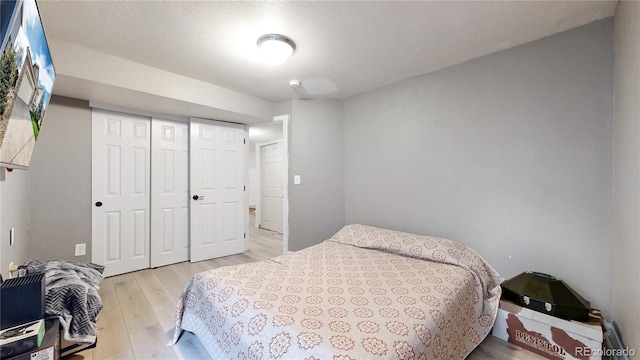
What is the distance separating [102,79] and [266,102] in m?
1.71

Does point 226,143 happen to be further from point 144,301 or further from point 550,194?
point 550,194

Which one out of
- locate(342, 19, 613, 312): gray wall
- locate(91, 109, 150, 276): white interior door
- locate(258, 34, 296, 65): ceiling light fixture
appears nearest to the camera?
locate(342, 19, 613, 312): gray wall

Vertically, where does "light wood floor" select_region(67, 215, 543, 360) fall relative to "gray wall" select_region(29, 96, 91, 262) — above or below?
below

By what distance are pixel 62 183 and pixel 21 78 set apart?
2.21 meters

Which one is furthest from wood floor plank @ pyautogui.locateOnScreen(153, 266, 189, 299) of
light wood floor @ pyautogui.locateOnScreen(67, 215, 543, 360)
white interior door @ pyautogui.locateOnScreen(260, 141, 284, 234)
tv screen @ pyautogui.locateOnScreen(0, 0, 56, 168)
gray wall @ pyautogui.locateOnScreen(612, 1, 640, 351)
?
gray wall @ pyautogui.locateOnScreen(612, 1, 640, 351)

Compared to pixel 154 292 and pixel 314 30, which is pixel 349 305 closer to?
pixel 314 30

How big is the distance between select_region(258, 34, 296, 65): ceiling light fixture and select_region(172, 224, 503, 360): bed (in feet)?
5.42

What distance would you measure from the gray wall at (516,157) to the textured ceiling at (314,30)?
8.7 inches

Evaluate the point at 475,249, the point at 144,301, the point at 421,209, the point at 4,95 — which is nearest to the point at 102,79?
the point at 4,95

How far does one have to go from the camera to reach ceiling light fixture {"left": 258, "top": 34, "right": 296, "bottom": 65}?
187cm

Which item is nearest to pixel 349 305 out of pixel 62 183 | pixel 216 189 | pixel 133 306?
pixel 133 306

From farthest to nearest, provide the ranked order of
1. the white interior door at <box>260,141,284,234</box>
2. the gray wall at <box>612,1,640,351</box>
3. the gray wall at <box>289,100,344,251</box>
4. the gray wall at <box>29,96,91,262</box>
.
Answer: the white interior door at <box>260,141,284,234</box> < the gray wall at <box>289,100,344,251</box> < the gray wall at <box>29,96,91,262</box> < the gray wall at <box>612,1,640,351</box>

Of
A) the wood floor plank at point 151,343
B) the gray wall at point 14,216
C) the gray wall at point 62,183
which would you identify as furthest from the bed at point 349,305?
the gray wall at point 62,183

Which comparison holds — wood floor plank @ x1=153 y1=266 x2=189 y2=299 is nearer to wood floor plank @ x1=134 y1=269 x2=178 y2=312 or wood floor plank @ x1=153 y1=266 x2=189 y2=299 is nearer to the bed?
wood floor plank @ x1=134 y1=269 x2=178 y2=312
